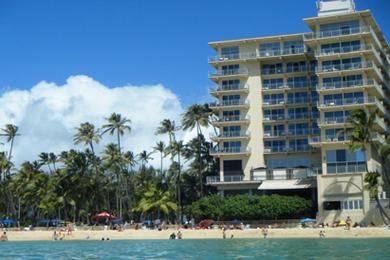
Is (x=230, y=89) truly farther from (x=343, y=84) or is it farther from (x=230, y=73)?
(x=343, y=84)

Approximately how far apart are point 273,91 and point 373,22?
16.9 metres

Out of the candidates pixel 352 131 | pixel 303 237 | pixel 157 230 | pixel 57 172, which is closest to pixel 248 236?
pixel 303 237

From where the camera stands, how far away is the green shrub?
247 feet

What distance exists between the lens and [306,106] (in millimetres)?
85062

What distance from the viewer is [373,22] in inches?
3130

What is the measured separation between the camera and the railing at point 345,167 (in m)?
74.1

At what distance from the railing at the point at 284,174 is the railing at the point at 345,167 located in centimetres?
337

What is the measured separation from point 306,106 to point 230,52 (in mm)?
14318

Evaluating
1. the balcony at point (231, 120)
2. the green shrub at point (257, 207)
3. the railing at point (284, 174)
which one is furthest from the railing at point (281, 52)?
the green shrub at point (257, 207)

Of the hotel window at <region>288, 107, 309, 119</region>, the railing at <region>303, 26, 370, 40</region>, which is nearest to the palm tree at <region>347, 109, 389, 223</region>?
the railing at <region>303, 26, 370, 40</region>

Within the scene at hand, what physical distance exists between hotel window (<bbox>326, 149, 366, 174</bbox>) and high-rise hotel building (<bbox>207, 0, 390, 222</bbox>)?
0.41ft

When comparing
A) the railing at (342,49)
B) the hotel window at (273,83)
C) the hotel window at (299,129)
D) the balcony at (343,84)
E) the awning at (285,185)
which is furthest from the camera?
the hotel window at (273,83)

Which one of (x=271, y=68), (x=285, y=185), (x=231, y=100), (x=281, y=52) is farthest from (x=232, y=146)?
(x=281, y=52)

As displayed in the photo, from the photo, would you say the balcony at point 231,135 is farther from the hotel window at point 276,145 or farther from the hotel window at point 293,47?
the hotel window at point 293,47
